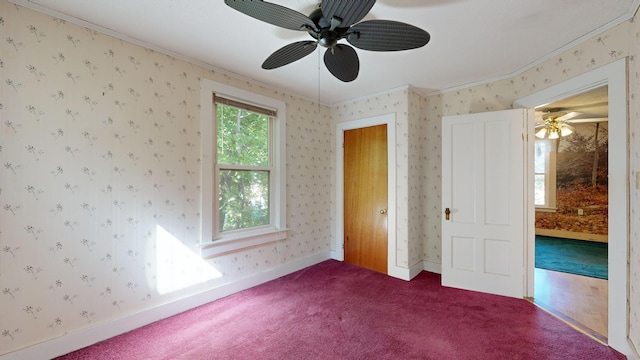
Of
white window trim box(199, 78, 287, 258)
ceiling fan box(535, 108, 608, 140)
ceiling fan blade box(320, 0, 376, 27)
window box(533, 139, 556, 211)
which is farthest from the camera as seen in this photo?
window box(533, 139, 556, 211)

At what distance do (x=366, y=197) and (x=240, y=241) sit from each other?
1781 millimetres

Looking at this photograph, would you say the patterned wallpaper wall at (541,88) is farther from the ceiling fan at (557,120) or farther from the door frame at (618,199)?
the ceiling fan at (557,120)

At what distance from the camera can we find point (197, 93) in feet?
8.43

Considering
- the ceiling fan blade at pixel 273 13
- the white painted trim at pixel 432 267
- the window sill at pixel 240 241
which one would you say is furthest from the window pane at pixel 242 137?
the white painted trim at pixel 432 267

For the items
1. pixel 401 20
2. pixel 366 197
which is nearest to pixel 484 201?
pixel 366 197

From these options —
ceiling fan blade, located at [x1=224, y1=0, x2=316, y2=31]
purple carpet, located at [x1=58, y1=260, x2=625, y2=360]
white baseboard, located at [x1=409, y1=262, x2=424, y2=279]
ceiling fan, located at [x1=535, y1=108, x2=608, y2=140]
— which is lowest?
purple carpet, located at [x1=58, y1=260, x2=625, y2=360]

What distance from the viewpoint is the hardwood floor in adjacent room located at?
2229 mm

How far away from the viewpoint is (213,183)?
2701mm

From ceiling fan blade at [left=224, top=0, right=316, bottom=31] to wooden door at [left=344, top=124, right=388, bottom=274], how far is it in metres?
2.23

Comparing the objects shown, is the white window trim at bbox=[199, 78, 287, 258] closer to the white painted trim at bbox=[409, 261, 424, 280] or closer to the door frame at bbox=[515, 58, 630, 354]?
the white painted trim at bbox=[409, 261, 424, 280]

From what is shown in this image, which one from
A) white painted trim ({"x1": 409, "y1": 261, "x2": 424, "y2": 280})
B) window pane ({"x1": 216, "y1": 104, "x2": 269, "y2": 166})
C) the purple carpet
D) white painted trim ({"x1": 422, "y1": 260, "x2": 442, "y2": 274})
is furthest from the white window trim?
white painted trim ({"x1": 422, "y1": 260, "x2": 442, "y2": 274})

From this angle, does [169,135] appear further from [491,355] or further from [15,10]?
[491,355]

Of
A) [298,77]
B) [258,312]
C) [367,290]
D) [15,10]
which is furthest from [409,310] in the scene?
[15,10]

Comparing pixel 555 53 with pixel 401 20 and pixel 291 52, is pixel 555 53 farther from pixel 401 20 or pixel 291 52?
pixel 291 52
